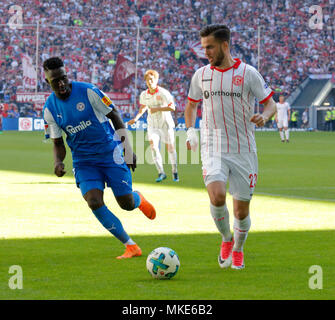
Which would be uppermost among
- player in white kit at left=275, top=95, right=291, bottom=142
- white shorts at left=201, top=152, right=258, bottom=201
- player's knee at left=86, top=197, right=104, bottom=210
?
white shorts at left=201, top=152, right=258, bottom=201

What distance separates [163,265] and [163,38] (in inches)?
1777

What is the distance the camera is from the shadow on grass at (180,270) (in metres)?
6.20

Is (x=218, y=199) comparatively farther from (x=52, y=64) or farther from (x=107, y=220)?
(x=52, y=64)

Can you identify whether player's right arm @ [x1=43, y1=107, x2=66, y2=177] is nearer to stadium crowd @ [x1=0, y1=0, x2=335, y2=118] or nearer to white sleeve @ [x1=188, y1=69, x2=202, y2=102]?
white sleeve @ [x1=188, y1=69, x2=202, y2=102]

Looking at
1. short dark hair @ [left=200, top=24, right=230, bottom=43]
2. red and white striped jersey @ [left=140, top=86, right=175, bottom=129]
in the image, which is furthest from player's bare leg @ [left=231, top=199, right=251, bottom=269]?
red and white striped jersey @ [left=140, top=86, right=175, bottom=129]

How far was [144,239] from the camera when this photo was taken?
30.8ft

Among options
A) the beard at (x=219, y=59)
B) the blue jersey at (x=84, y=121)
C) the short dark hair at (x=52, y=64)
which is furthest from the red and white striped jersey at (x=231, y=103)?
the short dark hair at (x=52, y=64)

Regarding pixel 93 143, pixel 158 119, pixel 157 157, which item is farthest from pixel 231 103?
pixel 158 119

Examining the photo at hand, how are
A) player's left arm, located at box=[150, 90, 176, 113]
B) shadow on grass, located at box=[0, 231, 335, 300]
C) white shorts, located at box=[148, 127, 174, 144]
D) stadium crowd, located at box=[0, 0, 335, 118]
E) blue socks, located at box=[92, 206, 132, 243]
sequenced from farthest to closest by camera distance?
stadium crowd, located at box=[0, 0, 335, 118], white shorts, located at box=[148, 127, 174, 144], player's left arm, located at box=[150, 90, 176, 113], blue socks, located at box=[92, 206, 132, 243], shadow on grass, located at box=[0, 231, 335, 300]

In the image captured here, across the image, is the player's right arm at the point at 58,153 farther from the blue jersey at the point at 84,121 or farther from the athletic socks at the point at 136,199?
the athletic socks at the point at 136,199

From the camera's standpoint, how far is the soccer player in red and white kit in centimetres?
728

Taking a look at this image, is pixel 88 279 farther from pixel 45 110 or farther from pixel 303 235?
pixel 303 235

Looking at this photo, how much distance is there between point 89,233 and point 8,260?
6.85ft

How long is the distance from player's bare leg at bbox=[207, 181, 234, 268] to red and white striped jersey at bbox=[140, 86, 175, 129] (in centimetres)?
971
